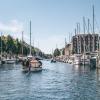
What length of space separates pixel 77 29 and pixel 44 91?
126 m

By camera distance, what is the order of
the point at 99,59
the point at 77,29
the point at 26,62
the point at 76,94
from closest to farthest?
the point at 76,94
the point at 26,62
the point at 99,59
the point at 77,29

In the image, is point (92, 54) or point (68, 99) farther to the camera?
point (92, 54)

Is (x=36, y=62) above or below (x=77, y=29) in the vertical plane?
below

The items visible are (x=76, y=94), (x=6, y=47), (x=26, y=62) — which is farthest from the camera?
(x=6, y=47)

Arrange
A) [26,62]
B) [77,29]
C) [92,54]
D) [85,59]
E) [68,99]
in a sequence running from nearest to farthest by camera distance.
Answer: [68,99] → [26,62] → [92,54] → [85,59] → [77,29]

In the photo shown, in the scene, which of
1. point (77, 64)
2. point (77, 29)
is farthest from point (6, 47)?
point (77, 64)

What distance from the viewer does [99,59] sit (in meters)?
105

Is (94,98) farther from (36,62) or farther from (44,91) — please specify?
(36,62)

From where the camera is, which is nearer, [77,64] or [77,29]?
[77,64]

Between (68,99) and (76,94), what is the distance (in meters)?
4.79

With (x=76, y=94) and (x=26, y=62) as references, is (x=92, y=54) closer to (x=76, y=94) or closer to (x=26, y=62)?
(x=26, y=62)

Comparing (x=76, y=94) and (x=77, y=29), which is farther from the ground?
(x=77, y=29)

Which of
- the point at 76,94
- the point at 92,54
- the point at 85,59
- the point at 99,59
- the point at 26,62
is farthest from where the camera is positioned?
the point at 85,59

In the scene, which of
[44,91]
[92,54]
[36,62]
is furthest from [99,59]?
[44,91]
